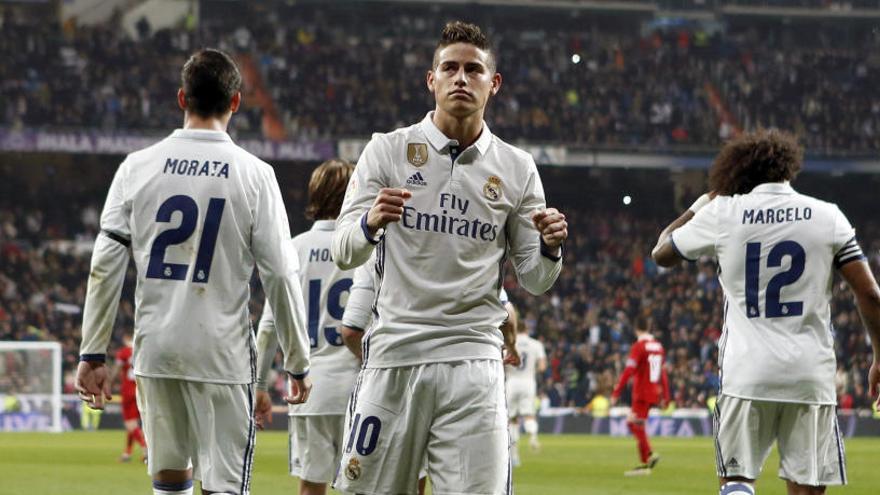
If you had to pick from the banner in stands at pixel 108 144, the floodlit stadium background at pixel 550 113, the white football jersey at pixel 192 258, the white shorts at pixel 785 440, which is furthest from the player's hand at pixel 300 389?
the banner in stands at pixel 108 144

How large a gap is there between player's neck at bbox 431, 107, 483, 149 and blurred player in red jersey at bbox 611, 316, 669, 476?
12.2m

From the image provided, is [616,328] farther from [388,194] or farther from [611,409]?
[388,194]

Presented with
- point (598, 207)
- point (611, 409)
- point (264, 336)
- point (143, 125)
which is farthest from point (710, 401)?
point (264, 336)

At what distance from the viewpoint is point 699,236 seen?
6.57m

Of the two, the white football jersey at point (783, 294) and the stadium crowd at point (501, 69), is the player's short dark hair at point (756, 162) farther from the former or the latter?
the stadium crowd at point (501, 69)

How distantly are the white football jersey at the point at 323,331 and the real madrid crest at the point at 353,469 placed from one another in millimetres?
2536

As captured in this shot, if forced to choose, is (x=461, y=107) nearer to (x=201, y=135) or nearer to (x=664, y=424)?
(x=201, y=135)

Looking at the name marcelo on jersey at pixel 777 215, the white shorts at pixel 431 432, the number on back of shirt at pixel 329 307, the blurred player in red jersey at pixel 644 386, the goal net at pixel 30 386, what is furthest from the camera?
the goal net at pixel 30 386

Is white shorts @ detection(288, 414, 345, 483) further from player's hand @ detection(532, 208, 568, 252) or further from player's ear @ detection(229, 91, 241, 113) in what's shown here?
player's hand @ detection(532, 208, 568, 252)

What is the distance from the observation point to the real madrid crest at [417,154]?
496 cm

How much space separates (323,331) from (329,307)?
13 centimetres

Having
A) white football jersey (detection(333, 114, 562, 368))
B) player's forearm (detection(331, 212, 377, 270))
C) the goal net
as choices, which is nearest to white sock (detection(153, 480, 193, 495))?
white football jersey (detection(333, 114, 562, 368))

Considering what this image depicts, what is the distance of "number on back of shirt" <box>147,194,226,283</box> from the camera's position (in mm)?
5480

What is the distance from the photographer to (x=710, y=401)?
31094mm
